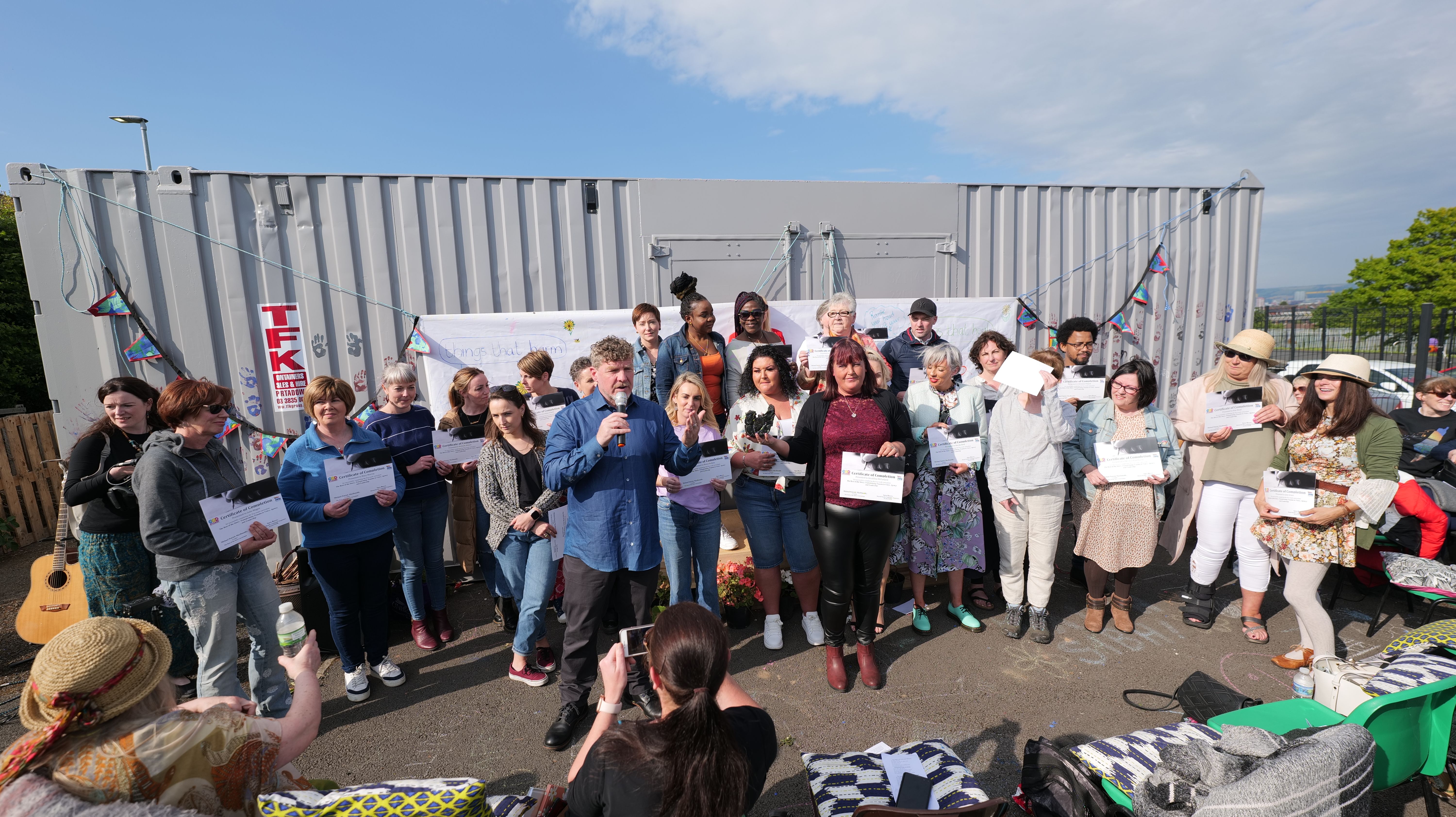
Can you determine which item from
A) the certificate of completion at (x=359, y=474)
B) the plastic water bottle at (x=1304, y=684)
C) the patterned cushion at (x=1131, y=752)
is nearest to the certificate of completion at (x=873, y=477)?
the patterned cushion at (x=1131, y=752)

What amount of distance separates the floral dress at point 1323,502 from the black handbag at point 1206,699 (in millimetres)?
959

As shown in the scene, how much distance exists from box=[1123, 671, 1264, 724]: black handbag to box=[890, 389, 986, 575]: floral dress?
130cm

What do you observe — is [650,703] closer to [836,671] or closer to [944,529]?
[836,671]

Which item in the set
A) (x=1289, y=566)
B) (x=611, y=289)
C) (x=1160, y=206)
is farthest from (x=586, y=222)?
→ (x=1160, y=206)

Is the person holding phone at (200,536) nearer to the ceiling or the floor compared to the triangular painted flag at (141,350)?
nearer to the floor

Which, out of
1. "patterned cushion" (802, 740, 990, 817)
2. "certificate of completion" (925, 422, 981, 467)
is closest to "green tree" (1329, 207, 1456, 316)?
"certificate of completion" (925, 422, 981, 467)

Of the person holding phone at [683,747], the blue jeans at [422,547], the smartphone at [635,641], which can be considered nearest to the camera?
the person holding phone at [683,747]

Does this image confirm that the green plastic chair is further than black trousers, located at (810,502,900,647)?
No

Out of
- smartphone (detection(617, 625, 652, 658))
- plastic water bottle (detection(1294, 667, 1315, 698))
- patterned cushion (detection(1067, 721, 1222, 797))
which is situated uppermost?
smartphone (detection(617, 625, 652, 658))

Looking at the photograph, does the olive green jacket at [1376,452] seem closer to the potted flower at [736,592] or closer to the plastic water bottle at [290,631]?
the potted flower at [736,592]

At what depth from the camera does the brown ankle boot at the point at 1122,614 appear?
4211mm

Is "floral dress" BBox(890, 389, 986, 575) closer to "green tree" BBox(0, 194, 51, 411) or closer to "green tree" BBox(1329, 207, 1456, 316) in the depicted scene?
"green tree" BBox(0, 194, 51, 411)

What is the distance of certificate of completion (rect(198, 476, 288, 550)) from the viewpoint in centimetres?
288

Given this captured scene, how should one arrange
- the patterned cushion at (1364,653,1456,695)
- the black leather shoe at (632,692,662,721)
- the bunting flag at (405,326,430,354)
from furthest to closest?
the bunting flag at (405,326,430,354)
the black leather shoe at (632,692,662,721)
the patterned cushion at (1364,653,1456,695)
